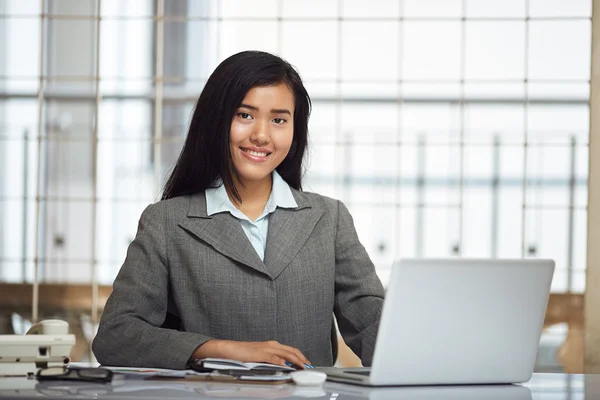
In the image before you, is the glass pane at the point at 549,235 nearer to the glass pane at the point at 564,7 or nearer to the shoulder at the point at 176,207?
the glass pane at the point at 564,7

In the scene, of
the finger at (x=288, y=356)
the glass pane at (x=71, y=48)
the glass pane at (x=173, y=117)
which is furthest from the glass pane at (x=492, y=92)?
the finger at (x=288, y=356)

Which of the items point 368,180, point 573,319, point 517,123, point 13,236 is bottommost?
point 573,319

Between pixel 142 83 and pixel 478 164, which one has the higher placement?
pixel 142 83

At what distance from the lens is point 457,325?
1.50 metres

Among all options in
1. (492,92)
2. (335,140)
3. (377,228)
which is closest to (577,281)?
(377,228)

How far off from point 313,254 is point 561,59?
5283 millimetres

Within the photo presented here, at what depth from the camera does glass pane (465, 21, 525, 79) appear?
7.00 meters

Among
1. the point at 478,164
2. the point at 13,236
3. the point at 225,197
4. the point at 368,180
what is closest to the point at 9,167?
the point at 13,236

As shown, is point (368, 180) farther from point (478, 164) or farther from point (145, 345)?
point (145, 345)

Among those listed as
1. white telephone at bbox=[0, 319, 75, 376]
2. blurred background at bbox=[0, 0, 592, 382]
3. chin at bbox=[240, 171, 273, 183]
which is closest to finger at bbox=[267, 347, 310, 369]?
white telephone at bbox=[0, 319, 75, 376]

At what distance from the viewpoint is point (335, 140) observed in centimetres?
602

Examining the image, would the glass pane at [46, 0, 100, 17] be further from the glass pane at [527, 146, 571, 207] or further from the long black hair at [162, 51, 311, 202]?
the long black hair at [162, 51, 311, 202]

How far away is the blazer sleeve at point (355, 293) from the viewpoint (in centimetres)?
208

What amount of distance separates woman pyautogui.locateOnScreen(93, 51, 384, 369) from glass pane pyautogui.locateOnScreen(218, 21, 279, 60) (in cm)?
497
